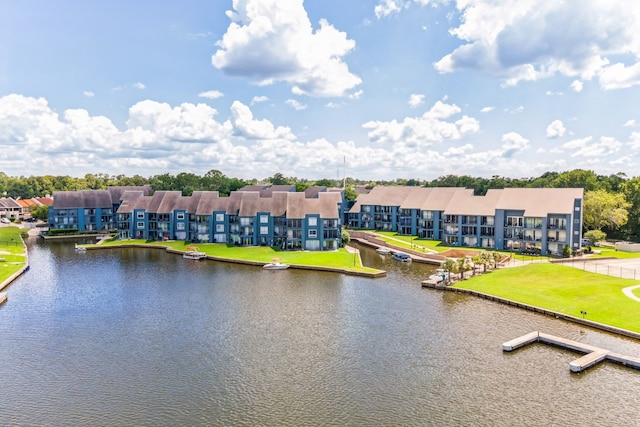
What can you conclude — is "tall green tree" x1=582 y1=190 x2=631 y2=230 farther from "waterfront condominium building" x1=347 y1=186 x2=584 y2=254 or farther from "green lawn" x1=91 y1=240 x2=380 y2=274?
"green lawn" x1=91 y1=240 x2=380 y2=274

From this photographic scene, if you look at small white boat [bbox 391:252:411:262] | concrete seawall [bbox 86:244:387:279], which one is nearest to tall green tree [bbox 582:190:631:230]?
small white boat [bbox 391:252:411:262]

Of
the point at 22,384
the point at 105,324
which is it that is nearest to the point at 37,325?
the point at 105,324

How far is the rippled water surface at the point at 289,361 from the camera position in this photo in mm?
27391

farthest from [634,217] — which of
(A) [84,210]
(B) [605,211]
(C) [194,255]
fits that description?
(A) [84,210]

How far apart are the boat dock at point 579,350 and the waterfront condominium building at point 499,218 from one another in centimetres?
3923

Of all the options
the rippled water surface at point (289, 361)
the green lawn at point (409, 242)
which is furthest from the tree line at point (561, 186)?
the rippled water surface at point (289, 361)

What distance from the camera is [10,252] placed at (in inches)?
3091

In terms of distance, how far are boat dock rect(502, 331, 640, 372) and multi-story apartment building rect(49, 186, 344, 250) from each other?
151 feet

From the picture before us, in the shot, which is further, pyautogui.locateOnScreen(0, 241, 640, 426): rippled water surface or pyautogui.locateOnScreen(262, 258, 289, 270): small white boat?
pyautogui.locateOnScreen(262, 258, 289, 270): small white boat

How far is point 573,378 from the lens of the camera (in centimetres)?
3180

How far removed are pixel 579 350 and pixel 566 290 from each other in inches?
603

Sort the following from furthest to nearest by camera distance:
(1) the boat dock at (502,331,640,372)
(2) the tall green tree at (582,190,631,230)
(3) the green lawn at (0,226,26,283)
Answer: (2) the tall green tree at (582,190,631,230)
(3) the green lawn at (0,226,26,283)
(1) the boat dock at (502,331,640,372)

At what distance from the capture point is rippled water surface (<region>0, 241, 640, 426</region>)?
27391mm

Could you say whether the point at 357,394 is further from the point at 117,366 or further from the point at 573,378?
the point at 117,366
